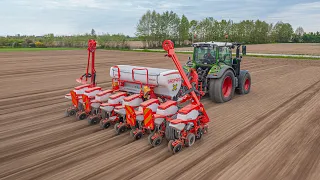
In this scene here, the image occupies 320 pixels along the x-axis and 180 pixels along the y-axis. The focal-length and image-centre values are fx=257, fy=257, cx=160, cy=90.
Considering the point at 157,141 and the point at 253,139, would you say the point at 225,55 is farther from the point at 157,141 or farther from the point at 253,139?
the point at 157,141

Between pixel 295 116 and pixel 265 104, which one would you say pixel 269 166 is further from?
pixel 265 104

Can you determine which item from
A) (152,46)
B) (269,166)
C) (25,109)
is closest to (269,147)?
(269,166)

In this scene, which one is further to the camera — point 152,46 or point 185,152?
point 152,46

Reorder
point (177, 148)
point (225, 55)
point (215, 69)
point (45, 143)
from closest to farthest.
A: point (177, 148)
point (45, 143)
point (215, 69)
point (225, 55)

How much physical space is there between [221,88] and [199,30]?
58971 mm

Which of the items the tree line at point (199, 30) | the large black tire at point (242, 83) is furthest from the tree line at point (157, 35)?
the large black tire at point (242, 83)

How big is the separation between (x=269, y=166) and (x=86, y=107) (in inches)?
216

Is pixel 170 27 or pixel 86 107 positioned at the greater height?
pixel 170 27

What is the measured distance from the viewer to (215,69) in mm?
10211

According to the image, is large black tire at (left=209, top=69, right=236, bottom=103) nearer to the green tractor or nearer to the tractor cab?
the green tractor

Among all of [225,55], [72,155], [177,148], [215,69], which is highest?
[225,55]

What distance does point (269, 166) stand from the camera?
17.4 feet

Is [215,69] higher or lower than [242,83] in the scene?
higher

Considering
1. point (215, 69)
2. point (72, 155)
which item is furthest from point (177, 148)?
point (215, 69)
